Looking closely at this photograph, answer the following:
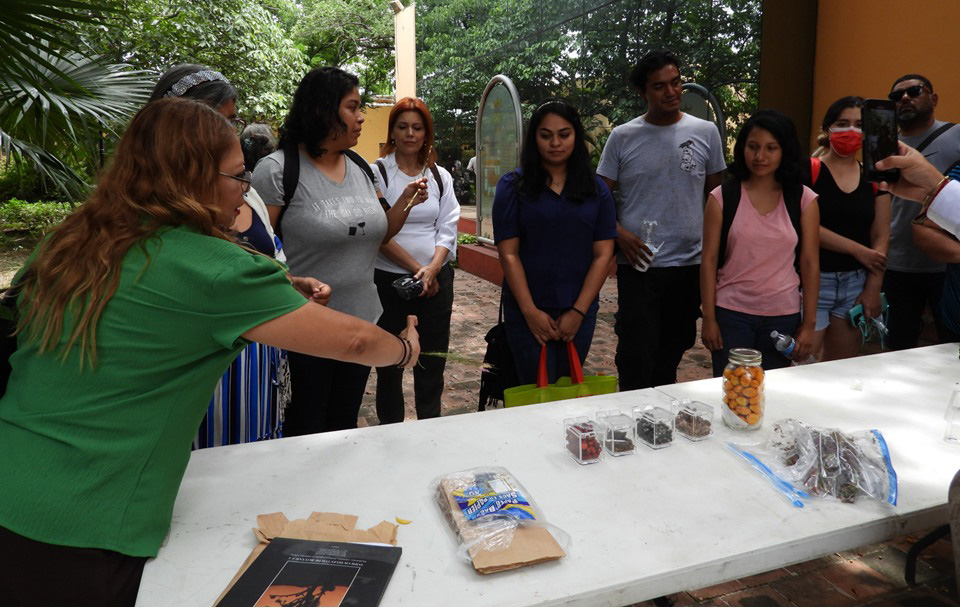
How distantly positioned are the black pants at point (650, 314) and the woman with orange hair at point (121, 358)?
236cm

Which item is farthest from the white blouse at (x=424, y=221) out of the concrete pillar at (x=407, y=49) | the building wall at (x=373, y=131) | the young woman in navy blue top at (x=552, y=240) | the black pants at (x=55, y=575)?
the building wall at (x=373, y=131)

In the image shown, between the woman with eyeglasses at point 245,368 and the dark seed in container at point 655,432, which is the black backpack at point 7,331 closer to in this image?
the woman with eyeglasses at point 245,368

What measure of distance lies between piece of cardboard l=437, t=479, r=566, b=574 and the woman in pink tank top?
6.50 feet

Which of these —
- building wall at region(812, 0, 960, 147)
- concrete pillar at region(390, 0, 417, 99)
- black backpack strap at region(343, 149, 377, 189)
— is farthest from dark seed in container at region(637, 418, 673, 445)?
concrete pillar at region(390, 0, 417, 99)

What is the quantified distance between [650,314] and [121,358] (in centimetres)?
266

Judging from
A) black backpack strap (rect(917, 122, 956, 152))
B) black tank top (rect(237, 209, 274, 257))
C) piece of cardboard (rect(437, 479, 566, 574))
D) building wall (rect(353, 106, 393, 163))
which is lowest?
piece of cardboard (rect(437, 479, 566, 574))

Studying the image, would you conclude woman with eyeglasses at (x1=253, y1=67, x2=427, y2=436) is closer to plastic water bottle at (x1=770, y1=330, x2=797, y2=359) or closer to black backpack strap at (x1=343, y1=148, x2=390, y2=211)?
black backpack strap at (x1=343, y1=148, x2=390, y2=211)

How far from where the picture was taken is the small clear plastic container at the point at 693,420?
1896 mm

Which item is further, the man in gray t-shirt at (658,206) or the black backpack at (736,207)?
the man in gray t-shirt at (658,206)

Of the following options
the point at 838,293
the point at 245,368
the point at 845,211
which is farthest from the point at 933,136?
the point at 245,368

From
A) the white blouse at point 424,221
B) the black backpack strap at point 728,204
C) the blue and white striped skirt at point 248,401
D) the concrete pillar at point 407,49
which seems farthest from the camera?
the concrete pillar at point 407,49

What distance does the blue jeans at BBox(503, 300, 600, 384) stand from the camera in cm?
302

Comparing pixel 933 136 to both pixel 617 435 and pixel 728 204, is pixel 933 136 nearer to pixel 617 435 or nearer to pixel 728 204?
pixel 728 204

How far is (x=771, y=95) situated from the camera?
5645 millimetres
